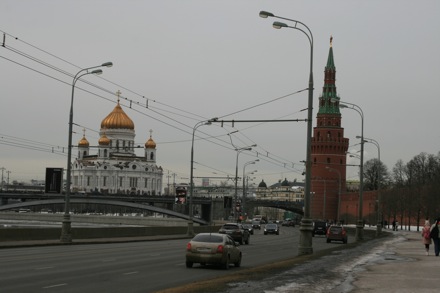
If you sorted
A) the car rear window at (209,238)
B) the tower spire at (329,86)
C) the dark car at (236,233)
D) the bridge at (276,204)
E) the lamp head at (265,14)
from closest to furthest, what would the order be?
the car rear window at (209,238) → the lamp head at (265,14) → the dark car at (236,233) → the tower spire at (329,86) → the bridge at (276,204)

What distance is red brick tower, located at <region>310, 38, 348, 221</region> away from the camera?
158250 millimetres

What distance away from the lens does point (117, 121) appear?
177750 mm

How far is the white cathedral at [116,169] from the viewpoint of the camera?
17900cm

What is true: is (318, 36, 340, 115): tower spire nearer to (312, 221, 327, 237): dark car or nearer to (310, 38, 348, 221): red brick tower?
(310, 38, 348, 221): red brick tower

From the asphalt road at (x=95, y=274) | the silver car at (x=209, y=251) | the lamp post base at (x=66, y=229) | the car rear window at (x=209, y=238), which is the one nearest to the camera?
the asphalt road at (x=95, y=274)

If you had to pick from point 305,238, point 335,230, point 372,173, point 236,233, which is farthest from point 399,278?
point 372,173

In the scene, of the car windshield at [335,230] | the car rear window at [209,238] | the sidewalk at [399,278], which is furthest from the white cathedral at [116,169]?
the sidewalk at [399,278]

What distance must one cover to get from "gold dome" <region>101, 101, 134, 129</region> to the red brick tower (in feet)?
162

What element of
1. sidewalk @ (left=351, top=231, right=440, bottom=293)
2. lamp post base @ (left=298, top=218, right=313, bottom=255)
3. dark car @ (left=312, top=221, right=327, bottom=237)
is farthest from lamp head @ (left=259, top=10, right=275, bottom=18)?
dark car @ (left=312, top=221, right=327, bottom=237)

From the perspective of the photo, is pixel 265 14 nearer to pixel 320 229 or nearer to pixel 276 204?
pixel 320 229

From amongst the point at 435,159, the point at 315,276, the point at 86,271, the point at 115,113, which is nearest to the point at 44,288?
the point at 86,271

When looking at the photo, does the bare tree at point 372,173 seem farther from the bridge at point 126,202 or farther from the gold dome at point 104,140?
the gold dome at point 104,140

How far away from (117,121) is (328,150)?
55193mm

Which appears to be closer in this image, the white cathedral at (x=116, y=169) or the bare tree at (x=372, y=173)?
the bare tree at (x=372, y=173)
